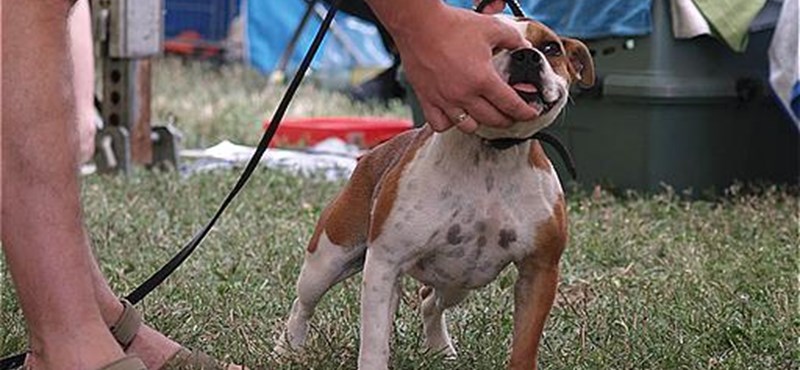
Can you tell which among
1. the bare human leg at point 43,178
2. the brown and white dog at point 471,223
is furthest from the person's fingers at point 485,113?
the bare human leg at point 43,178

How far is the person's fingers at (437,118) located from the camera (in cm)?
198

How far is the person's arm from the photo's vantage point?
1.91m

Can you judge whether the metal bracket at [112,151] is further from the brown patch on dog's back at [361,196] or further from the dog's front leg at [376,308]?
the dog's front leg at [376,308]

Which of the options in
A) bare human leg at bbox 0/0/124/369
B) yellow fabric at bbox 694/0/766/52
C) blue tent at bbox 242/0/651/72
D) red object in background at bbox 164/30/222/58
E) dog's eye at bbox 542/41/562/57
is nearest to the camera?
bare human leg at bbox 0/0/124/369

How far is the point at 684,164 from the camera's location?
510 cm

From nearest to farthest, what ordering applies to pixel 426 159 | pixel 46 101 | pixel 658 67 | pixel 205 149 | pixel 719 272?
pixel 46 101 < pixel 426 159 < pixel 719 272 < pixel 658 67 < pixel 205 149

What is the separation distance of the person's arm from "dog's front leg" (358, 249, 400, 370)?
15.0 inches

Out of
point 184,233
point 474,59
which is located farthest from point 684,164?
point 474,59

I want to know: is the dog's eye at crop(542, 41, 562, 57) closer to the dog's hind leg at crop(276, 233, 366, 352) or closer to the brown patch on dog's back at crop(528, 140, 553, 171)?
the brown patch on dog's back at crop(528, 140, 553, 171)

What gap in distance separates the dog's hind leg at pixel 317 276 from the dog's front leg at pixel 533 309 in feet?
1.14

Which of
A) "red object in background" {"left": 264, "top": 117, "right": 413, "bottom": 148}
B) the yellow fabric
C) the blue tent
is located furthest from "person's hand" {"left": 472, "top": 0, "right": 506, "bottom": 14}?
the blue tent

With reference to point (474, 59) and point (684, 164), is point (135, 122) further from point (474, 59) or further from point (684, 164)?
point (474, 59)

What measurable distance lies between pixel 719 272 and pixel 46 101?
2022 mm

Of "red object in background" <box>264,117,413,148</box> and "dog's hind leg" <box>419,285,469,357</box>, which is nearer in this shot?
"dog's hind leg" <box>419,285,469,357</box>
